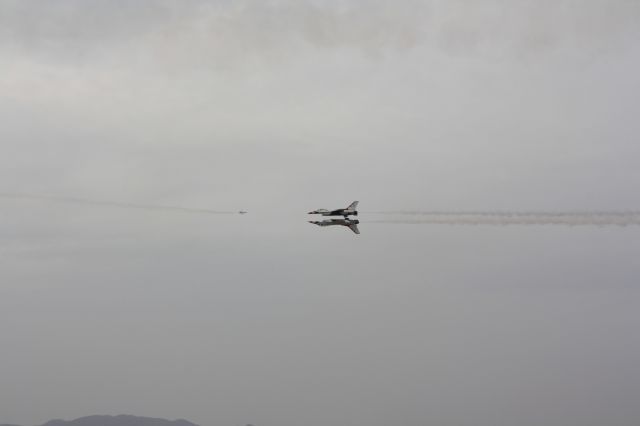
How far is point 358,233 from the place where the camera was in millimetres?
150625

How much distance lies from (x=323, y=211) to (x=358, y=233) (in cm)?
772

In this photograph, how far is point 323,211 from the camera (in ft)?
503
